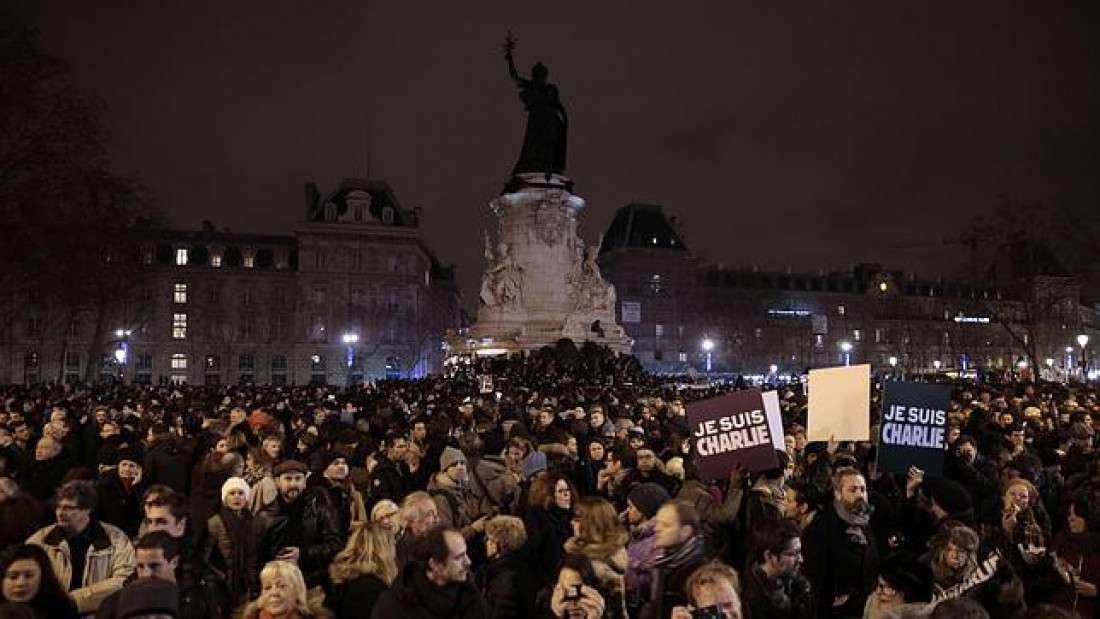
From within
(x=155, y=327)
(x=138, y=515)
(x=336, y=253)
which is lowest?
(x=138, y=515)

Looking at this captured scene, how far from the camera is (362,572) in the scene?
18.7 feet

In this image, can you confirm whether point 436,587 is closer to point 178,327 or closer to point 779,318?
point 178,327

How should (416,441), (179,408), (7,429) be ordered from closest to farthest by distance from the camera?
(416,441) → (7,429) → (179,408)

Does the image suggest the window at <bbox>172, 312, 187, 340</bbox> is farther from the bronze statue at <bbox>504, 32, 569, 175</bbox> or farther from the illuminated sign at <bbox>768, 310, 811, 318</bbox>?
the illuminated sign at <bbox>768, 310, 811, 318</bbox>

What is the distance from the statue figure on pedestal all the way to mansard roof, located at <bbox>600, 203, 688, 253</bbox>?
5414cm

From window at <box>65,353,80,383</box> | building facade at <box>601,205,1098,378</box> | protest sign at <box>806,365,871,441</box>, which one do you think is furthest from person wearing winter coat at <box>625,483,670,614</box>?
building facade at <box>601,205,1098,378</box>

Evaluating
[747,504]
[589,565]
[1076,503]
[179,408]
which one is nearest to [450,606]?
[589,565]

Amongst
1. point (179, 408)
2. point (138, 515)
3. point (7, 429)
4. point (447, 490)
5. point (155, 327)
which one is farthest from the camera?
point (155, 327)

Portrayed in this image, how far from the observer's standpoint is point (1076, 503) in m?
6.98

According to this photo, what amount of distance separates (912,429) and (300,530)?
5.58 meters

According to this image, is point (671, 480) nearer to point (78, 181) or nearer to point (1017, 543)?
point (1017, 543)

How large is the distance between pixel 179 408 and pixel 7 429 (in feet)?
15.0

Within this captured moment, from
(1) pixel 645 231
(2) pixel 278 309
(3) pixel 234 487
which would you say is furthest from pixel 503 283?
(1) pixel 645 231

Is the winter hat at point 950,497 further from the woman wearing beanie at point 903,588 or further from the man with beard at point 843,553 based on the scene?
the woman wearing beanie at point 903,588
